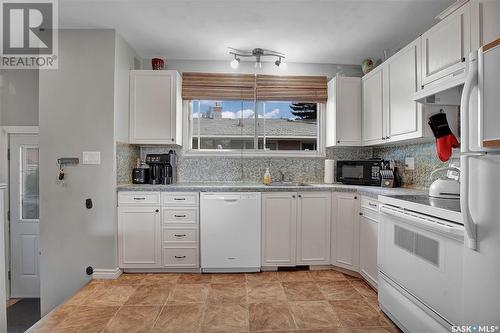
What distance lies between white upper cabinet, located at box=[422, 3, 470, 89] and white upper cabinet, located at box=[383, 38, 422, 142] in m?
0.11

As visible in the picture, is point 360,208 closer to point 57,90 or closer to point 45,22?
point 57,90

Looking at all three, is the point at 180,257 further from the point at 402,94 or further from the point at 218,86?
the point at 402,94

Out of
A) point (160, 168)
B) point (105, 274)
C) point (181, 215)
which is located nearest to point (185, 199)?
point (181, 215)

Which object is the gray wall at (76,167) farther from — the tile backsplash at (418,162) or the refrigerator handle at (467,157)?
the tile backsplash at (418,162)

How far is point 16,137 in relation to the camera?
A: 342 cm

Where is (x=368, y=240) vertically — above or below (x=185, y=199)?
below

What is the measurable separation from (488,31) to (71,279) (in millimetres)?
4092

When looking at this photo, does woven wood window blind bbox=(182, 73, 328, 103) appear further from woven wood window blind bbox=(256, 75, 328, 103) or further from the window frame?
the window frame

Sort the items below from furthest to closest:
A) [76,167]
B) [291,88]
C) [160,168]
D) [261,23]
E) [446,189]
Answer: [291,88] < [160,168] < [76,167] < [261,23] < [446,189]

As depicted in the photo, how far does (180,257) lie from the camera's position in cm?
288

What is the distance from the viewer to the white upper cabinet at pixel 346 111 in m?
3.27

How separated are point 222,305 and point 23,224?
9.80ft

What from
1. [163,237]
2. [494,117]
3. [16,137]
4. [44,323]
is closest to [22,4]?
[16,137]

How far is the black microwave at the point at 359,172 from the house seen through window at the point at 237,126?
0.61 meters
